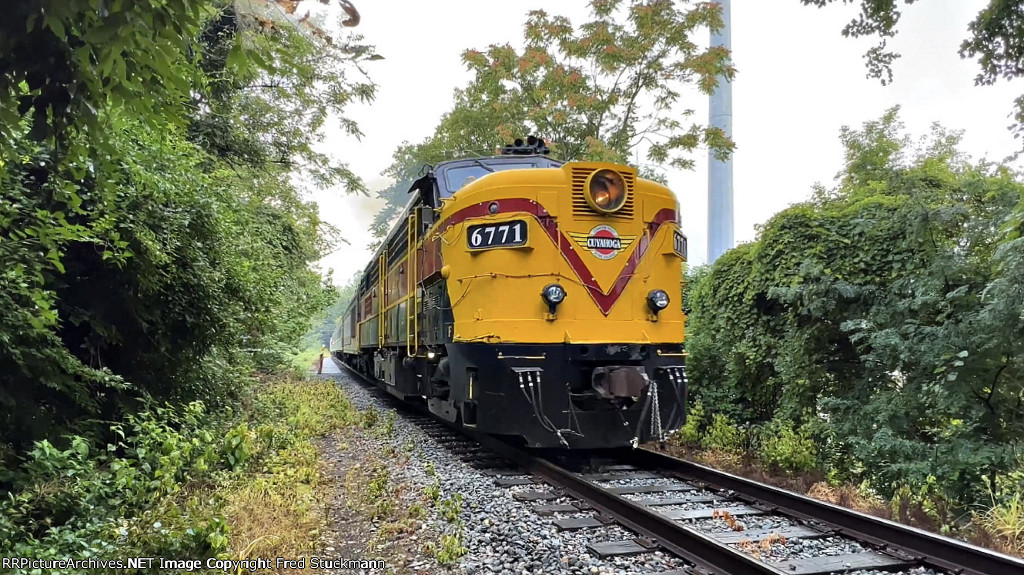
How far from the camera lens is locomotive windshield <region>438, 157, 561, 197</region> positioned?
7.87 m

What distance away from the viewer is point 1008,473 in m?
5.07

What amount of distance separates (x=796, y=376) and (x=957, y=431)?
1.91 m

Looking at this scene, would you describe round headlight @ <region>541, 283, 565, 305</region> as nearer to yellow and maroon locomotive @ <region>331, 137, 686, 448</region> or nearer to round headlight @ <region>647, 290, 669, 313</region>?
yellow and maroon locomotive @ <region>331, 137, 686, 448</region>

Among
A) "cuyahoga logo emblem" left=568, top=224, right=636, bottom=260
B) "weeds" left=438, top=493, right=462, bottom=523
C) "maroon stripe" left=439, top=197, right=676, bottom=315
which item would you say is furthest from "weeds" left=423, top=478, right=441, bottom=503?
"cuyahoga logo emblem" left=568, top=224, right=636, bottom=260

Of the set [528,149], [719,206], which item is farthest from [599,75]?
[719,206]

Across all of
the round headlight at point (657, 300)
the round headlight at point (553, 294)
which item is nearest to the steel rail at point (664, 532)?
the round headlight at point (553, 294)

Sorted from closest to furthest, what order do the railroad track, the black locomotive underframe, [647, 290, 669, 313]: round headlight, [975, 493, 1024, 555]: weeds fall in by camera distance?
1. the railroad track
2. [975, 493, 1024, 555]: weeds
3. the black locomotive underframe
4. [647, 290, 669, 313]: round headlight

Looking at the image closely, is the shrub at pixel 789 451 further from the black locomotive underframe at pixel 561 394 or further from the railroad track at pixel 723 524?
the black locomotive underframe at pixel 561 394

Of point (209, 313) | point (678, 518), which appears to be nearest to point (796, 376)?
point (678, 518)

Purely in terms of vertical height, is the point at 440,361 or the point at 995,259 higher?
the point at 995,259

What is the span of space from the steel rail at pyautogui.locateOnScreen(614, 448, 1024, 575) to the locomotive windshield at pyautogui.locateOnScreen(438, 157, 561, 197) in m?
4.24

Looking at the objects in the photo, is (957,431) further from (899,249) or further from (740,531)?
(740,531)

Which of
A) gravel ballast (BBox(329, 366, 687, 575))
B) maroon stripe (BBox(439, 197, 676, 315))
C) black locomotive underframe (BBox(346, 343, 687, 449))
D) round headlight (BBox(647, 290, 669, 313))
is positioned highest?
maroon stripe (BBox(439, 197, 676, 315))

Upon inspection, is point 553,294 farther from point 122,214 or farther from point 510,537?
point 122,214
